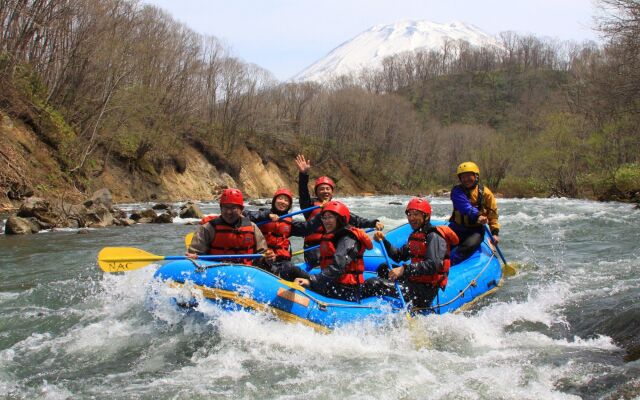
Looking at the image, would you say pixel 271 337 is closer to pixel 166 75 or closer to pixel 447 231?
pixel 447 231

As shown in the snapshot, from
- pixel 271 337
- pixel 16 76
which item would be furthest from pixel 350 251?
pixel 16 76

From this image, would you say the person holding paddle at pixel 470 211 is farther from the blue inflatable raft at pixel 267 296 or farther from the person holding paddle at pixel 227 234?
the person holding paddle at pixel 227 234

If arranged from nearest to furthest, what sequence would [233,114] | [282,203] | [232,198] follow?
[232,198]
[282,203]
[233,114]

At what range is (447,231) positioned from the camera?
254 inches

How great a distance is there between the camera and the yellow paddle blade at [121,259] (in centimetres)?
617

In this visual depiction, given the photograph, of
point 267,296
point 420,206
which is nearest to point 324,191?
point 420,206

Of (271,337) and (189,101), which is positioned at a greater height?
(189,101)

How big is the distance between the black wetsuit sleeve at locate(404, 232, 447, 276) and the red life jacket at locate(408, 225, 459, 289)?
0.35ft

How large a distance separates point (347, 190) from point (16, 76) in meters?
36.1

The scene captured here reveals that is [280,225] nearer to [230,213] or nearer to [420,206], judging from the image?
[230,213]

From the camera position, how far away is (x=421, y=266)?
20.2 ft

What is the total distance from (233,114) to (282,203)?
39229 millimetres

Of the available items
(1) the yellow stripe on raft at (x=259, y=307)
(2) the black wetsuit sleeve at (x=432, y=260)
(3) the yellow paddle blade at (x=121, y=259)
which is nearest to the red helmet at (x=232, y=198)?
(3) the yellow paddle blade at (x=121, y=259)

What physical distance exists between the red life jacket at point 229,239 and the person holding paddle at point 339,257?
977mm
